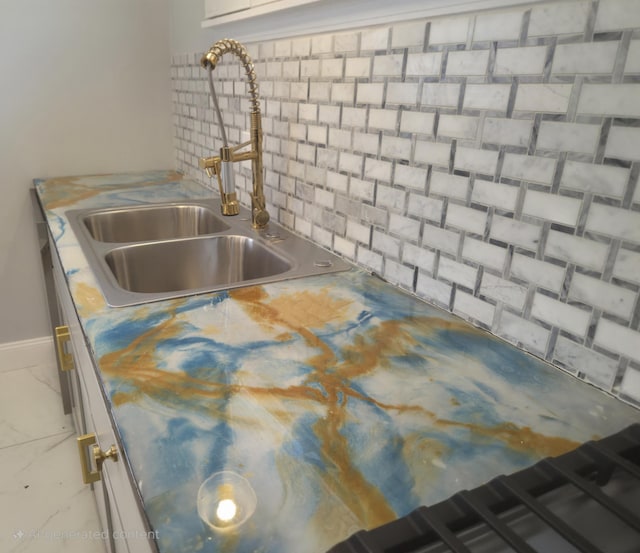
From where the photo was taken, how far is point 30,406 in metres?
2.20

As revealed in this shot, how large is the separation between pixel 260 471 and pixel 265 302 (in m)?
0.49

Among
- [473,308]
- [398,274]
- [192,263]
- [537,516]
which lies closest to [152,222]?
[192,263]

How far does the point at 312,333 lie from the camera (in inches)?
34.8

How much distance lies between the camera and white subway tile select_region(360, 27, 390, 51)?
1008 millimetres

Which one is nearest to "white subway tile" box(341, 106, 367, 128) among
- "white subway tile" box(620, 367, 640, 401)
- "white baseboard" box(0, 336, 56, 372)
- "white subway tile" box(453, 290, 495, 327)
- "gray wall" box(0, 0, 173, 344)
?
"white subway tile" box(453, 290, 495, 327)

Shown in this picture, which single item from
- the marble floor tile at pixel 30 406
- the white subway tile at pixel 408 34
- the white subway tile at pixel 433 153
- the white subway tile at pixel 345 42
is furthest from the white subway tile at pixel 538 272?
the marble floor tile at pixel 30 406

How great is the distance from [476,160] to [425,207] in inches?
5.9

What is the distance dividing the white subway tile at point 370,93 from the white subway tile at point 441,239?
0.29 metres

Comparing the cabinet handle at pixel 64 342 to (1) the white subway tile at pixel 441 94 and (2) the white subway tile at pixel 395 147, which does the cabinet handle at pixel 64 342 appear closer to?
(2) the white subway tile at pixel 395 147

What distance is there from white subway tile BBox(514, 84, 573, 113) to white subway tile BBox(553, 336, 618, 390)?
333mm

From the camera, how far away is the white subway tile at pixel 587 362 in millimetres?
697

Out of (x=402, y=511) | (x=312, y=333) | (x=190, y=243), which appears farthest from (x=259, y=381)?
(x=190, y=243)

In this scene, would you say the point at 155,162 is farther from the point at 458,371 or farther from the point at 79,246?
the point at 458,371

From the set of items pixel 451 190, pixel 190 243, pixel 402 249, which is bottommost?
pixel 190 243
